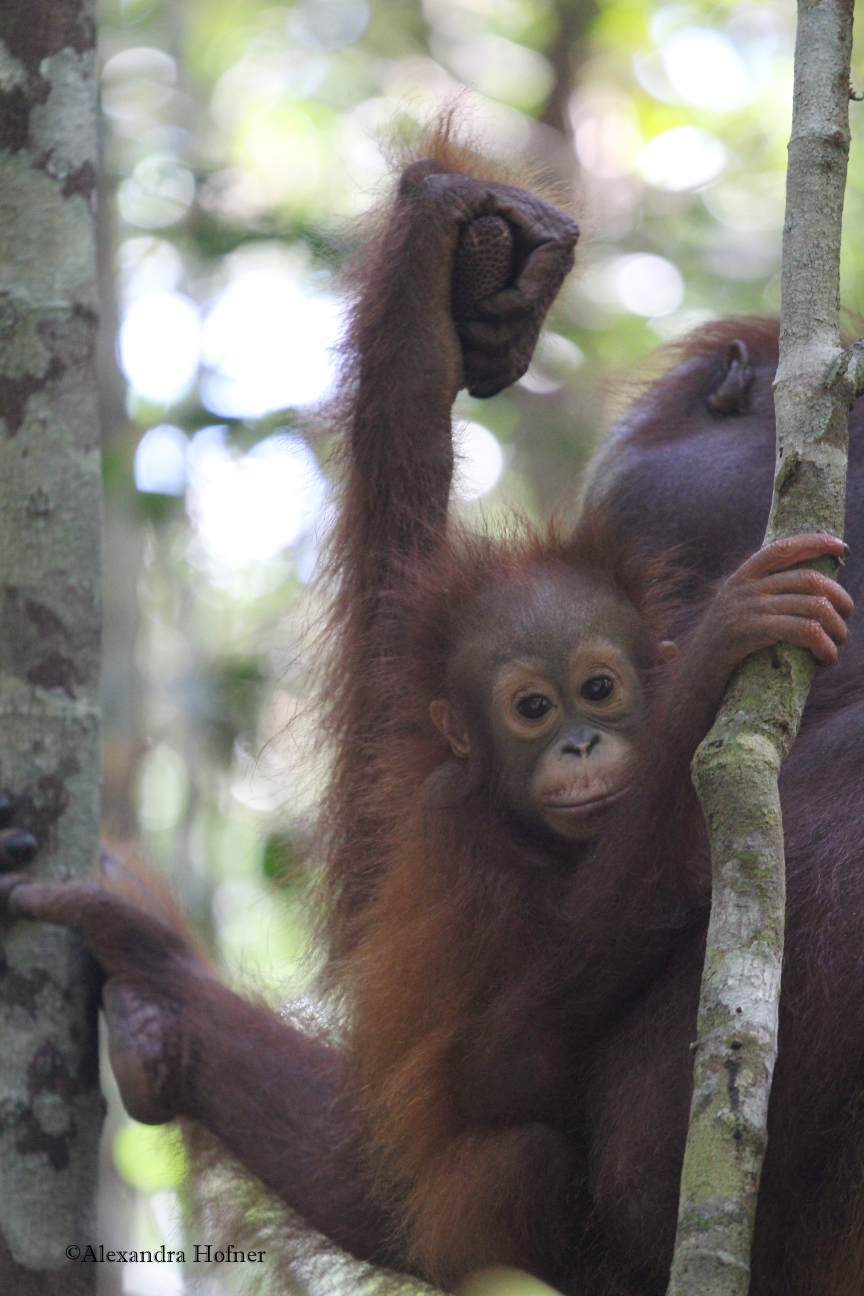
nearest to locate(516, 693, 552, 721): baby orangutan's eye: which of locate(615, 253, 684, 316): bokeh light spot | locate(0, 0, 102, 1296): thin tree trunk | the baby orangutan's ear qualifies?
the baby orangutan's ear

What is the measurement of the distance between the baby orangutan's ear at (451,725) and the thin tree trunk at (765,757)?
0.76 m

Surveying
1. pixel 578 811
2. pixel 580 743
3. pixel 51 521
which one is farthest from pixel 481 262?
pixel 578 811

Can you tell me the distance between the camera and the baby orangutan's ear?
2566mm

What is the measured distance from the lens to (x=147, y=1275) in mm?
4723

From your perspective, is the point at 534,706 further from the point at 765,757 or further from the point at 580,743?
the point at 765,757

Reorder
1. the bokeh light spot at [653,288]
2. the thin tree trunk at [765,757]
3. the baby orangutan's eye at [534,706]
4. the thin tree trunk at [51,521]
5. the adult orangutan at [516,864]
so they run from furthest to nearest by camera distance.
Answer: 1. the bokeh light spot at [653,288]
2. the thin tree trunk at [51,521]
3. the baby orangutan's eye at [534,706]
4. the adult orangutan at [516,864]
5. the thin tree trunk at [765,757]

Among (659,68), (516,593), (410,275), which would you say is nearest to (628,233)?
(659,68)

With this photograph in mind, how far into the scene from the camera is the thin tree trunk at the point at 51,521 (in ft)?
8.97

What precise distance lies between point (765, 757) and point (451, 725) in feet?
3.21

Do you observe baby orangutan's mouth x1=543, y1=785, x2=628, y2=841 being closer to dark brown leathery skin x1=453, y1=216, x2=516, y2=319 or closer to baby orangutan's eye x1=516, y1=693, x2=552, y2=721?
baby orangutan's eye x1=516, y1=693, x2=552, y2=721

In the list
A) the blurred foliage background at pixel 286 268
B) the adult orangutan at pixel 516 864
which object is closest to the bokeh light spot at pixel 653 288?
the blurred foliage background at pixel 286 268

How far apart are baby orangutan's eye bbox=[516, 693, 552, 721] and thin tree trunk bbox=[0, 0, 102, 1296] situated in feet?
2.75

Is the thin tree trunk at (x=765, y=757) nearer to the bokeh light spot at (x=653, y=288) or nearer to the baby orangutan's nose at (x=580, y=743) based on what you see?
the baby orangutan's nose at (x=580, y=743)

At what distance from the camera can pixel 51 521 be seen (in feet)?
9.16
